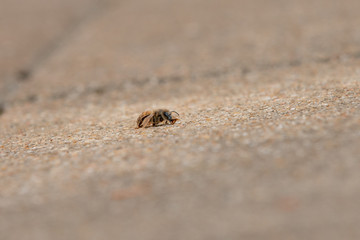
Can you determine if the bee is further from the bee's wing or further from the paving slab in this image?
the paving slab

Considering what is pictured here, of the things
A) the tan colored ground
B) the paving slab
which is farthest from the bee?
the paving slab

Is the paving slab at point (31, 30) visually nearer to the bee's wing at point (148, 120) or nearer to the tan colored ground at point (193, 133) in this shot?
the tan colored ground at point (193, 133)

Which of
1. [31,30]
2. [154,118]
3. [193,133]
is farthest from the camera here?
[31,30]

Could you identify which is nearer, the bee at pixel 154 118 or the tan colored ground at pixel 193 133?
the tan colored ground at pixel 193 133

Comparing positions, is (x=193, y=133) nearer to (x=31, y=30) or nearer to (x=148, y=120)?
(x=148, y=120)

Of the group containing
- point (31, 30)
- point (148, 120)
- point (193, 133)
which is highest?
point (31, 30)

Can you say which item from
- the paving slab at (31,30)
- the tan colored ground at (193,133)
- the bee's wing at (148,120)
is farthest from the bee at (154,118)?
the paving slab at (31,30)

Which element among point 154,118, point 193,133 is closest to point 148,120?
point 154,118

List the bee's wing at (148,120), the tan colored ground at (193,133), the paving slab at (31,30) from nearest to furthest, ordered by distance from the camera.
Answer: the tan colored ground at (193,133), the bee's wing at (148,120), the paving slab at (31,30)
